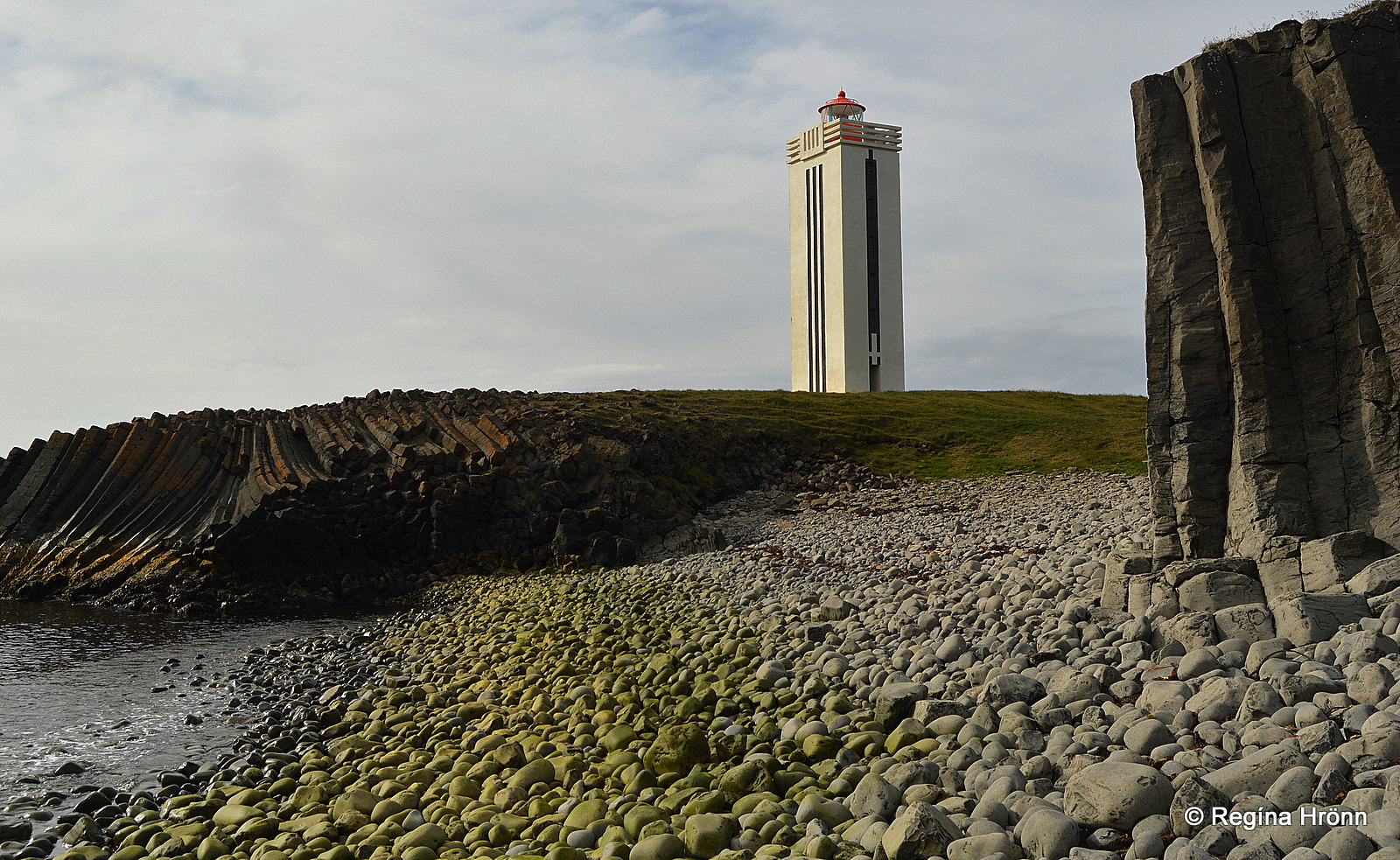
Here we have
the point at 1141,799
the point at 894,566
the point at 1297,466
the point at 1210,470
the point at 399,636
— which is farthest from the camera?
the point at 399,636

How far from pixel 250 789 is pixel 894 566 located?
28.0 ft

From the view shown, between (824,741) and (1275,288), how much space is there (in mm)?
6380

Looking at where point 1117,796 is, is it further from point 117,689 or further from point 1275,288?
point 117,689

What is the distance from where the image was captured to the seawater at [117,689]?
9047 mm

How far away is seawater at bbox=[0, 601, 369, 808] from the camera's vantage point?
29.7 ft

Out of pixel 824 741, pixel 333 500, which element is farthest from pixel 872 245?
pixel 824 741

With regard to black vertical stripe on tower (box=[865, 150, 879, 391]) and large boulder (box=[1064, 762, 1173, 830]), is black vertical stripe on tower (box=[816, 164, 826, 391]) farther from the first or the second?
large boulder (box=[1064, 762, 1173, 830])

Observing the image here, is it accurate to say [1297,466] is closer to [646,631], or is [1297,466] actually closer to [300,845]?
[646,631]

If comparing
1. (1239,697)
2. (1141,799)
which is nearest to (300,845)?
(1141,799)

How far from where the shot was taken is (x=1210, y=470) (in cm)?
907

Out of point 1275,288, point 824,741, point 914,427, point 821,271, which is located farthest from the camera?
point 821,271

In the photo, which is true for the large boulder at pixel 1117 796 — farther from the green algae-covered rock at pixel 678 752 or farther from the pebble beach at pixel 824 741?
the green algae-covered rock at pixel 678 752

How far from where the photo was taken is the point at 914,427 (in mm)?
32812

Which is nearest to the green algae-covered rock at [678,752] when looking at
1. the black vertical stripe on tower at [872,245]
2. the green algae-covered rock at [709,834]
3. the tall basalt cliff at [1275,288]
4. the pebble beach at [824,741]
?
the pebble beach at [824,741]
